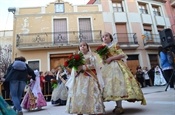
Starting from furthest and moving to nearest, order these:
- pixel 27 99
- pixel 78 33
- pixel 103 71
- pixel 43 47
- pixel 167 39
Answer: pixel 78 33
pixel 43 47
pixel 167 39
pixel 27 99
pixel 103 71

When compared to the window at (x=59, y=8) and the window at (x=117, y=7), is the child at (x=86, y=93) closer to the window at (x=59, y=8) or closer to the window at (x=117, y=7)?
the window at (x=59, y=8)

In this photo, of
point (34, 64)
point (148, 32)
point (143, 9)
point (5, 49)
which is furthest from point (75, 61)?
point (5, 49)

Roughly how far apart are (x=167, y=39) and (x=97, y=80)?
4.97 m

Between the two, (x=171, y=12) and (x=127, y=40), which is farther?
(x=171, y=12)

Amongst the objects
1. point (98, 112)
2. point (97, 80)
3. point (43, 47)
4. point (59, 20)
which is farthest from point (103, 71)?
point (59, 20)

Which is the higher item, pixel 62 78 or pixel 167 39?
pixel 167 39

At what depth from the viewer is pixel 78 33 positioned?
15008 millimetres

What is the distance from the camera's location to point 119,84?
2.98 m

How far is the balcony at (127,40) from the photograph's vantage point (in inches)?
603

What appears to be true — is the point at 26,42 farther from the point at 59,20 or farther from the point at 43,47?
the point at 59,20

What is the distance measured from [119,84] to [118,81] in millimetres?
57

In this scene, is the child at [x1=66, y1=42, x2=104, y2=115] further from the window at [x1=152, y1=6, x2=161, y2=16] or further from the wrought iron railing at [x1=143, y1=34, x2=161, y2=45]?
the window at [x1=152, y1=6, x2=161, y2=16]

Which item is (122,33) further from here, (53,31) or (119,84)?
(119,84)

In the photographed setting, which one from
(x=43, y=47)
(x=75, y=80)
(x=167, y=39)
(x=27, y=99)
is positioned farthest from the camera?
(x=43, y=47)
